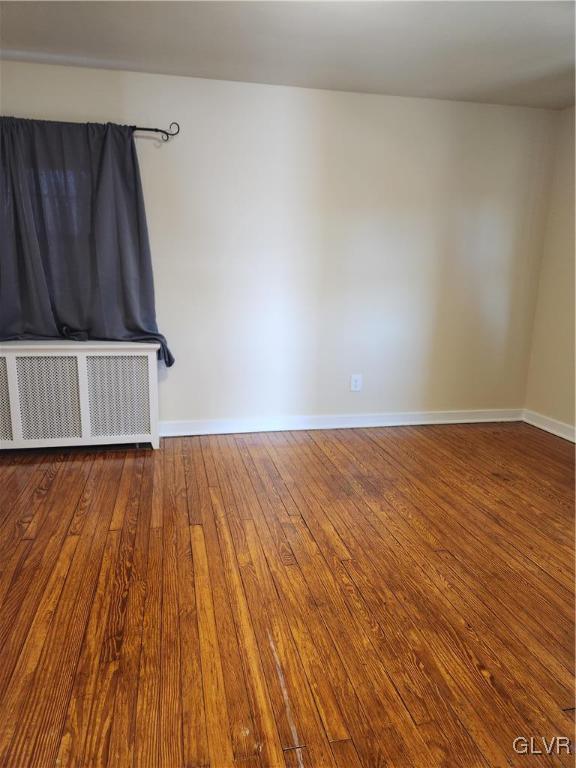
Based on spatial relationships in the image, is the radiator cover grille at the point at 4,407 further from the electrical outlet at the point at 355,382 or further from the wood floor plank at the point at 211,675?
the electrical outlet at the point at 355,382

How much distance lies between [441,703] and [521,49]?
3.10 metres

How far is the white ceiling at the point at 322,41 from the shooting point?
225cm

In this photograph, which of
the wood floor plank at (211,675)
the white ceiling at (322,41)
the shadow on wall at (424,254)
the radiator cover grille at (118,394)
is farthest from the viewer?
the shadow on wall at (424,254)

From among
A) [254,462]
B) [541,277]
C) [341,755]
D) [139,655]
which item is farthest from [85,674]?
[541,277]

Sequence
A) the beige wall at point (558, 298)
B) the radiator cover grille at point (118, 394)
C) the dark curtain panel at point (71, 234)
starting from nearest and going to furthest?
the dark curtain panel at point (71, 234) → the radiator cover grille at point (118, 394) → the beige wall at point (558, 298)

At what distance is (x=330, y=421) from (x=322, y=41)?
2.46m

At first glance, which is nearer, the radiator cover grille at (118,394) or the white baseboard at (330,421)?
the radiator cover grille at (118,394)

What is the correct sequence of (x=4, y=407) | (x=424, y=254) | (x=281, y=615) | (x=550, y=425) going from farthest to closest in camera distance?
1. (x=550, y=425)
2. (x=424, y=254)
3. (x=4, y=407)
4. (x=281, y=615)

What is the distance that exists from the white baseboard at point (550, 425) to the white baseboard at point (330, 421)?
84mm

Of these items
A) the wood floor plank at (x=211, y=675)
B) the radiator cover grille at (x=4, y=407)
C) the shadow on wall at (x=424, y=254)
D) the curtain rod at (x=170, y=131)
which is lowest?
the wood floor plank at (x=211, y=675)

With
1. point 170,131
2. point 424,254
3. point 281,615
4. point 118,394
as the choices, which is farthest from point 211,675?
point 424,254

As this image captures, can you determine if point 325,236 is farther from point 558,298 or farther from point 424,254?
point 558,298

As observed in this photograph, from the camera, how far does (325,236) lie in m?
3.54

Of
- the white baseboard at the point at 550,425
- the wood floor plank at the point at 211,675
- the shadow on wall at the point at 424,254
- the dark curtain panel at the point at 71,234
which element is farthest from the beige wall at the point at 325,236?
the wood floor plank at the point at 211,675
